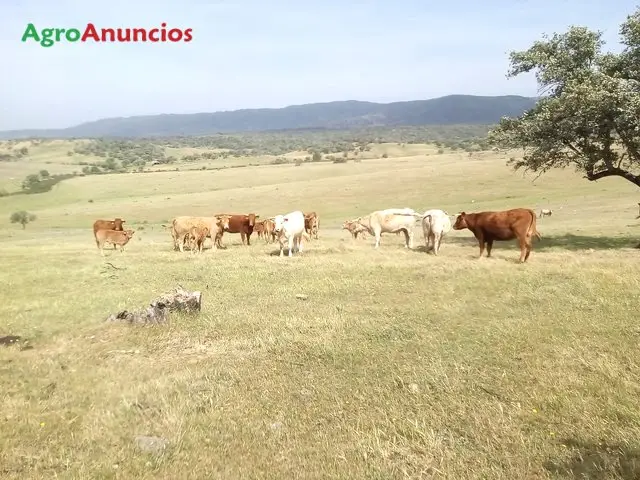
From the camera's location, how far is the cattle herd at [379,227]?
52.9ft

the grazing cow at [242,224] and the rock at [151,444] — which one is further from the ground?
the rock at [151,444]

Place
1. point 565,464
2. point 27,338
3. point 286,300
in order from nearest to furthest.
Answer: point 565,464 → point 27,338 → point 286,300

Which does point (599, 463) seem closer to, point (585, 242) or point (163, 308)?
point (163, 308)

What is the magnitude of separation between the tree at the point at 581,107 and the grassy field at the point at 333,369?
441cm

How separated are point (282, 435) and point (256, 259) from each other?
11871 millimetres

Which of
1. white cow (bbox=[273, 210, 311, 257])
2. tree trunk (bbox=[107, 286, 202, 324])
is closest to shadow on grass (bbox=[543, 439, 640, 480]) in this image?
tree trunk (bbox=[107, 286, 202, 324])

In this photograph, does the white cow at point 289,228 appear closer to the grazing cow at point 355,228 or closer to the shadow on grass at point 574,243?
the grazing cow at point 355,228

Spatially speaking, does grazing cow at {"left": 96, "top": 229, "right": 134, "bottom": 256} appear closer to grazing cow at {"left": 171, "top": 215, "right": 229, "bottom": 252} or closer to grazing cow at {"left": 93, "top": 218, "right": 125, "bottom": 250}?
grazing cow at {"left": 93, "top": 218, "right": 125, "bottom": 250}

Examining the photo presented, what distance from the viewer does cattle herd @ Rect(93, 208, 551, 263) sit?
16125 millimetres

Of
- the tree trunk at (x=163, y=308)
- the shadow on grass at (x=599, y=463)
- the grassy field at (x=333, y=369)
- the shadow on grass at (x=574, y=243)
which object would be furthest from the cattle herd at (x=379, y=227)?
the shadow on grass at (x=599, y=463)

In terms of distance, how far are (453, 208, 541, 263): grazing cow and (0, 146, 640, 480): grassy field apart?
0.68 meters

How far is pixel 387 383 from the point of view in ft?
23.4

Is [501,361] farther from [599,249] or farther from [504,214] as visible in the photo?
[599,249]

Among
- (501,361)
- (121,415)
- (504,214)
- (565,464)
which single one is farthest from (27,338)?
(504,214)
